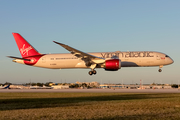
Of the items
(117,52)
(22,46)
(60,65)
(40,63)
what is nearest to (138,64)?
(117,52)

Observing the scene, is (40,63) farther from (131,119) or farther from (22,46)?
(131,119)

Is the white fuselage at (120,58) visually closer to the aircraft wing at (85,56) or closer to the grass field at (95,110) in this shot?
the aircraft wing at (85,56)

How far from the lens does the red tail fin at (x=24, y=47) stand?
48844 millimetres

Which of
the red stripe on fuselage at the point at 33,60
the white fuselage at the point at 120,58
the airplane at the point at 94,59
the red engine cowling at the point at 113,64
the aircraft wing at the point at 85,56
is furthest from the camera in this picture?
the red stripe on fuselage at the point at 33,60

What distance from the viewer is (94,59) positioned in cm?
4303

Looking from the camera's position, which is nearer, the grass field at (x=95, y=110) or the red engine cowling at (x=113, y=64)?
the grass field at (x=95, y=110)

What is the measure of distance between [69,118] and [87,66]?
33.9 meters

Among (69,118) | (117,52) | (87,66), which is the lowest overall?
(69,118)

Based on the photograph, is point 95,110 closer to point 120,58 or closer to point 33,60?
point 120,58

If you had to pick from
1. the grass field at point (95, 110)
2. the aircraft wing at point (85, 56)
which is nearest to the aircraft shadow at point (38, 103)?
the grass field at point (95, 110)

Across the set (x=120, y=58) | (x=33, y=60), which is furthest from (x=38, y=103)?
(x=33, y=60)

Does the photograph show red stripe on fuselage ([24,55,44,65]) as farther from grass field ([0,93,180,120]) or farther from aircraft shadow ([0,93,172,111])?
grass field ([0,93,180,120])

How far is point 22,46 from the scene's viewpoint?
164ft

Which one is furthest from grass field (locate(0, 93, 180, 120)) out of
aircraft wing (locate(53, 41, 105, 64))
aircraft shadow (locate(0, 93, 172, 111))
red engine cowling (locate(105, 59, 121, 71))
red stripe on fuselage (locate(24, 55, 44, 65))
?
red stripe on fuselage (locate(24, 55, 44, 65))
